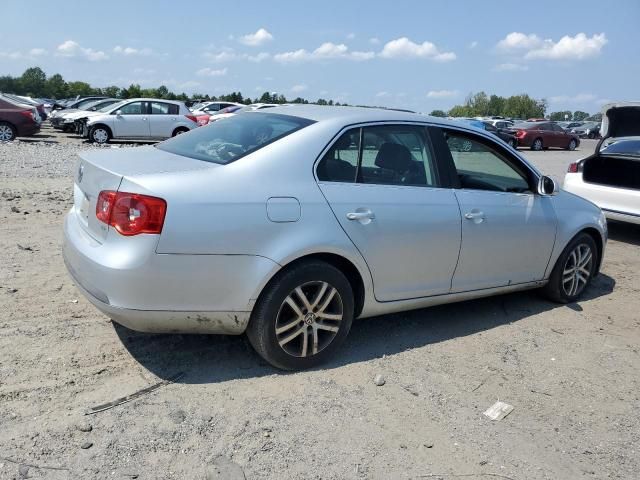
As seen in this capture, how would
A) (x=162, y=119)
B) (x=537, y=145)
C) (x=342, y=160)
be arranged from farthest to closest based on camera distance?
(x=537, y=145) → (x=162, y=119) → (x=342, y=160)

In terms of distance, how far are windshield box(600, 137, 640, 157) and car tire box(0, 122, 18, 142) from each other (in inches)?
693

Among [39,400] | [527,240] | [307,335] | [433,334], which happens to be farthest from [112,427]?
[527,240]

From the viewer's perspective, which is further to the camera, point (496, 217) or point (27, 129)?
point (27, 129)

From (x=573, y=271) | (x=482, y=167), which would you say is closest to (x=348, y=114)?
(x=482, y=167)

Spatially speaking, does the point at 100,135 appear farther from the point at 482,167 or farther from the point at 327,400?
the point at 327,400

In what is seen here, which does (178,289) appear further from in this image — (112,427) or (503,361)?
(503,361)

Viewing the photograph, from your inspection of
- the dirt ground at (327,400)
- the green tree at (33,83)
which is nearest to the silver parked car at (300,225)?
the dirt ground at (327,400)

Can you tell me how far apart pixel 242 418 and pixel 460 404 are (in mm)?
1299

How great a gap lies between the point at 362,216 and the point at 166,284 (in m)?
1.30

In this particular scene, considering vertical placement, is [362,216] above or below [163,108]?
below

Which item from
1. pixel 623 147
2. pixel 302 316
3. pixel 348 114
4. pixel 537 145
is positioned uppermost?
pixel 348 114

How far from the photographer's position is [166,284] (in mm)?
3197

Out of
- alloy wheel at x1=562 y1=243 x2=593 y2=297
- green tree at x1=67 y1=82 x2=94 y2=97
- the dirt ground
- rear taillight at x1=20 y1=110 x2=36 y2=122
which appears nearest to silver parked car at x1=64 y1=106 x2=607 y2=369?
the dirt ground

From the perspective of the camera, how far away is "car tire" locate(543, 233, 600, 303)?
17.5 feet
